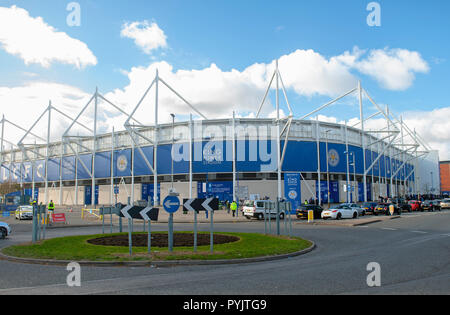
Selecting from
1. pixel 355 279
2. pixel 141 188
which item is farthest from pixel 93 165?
pixel 355 279

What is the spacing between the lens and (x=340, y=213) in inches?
1329

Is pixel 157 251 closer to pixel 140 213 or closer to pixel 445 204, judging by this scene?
pixel 140 213

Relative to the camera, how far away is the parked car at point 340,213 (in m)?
33.6

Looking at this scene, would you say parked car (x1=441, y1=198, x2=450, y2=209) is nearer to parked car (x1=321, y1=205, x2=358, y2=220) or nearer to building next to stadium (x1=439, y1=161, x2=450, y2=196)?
parked car (x1=321, y1=205, x2=358, y2=220)

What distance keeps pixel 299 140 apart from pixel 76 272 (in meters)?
53.7

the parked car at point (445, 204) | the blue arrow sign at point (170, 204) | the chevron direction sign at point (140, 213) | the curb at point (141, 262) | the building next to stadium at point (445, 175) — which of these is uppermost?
the building next to stadium at point (445, 175)

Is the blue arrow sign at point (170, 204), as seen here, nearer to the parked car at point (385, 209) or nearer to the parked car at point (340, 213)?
the parked car at point (340, 213)

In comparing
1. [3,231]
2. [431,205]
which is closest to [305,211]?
[3,231]

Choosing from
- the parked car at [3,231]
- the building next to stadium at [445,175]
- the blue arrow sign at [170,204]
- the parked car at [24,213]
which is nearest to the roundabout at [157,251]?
the blue arrow sign at [170,204]

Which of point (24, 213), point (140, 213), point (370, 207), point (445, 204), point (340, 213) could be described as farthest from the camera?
Result: point (445, 204)

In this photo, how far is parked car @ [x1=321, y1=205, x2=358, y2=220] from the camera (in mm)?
33625

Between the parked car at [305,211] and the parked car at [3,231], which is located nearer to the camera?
the parked car at [3,231]

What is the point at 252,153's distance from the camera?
187ft
